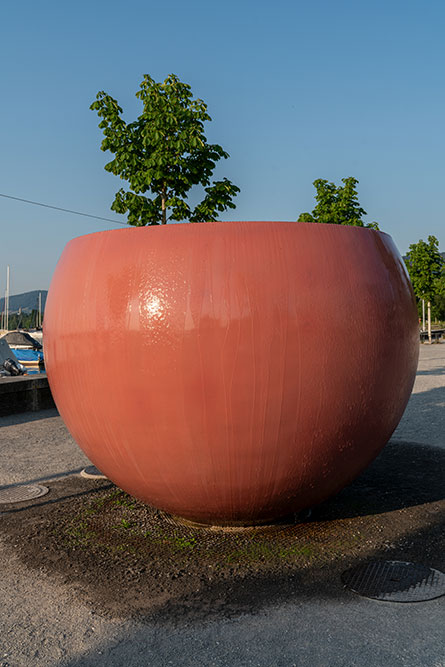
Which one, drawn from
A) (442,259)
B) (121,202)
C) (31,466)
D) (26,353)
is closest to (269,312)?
(31,466)

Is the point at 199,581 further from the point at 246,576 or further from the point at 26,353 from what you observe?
the point at 26,353

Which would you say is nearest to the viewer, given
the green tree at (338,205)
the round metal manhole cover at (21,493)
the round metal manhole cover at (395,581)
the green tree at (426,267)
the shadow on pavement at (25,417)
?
the round metal manhole cover at (395,581)

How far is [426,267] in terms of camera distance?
4009 cm

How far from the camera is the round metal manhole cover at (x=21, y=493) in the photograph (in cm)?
596

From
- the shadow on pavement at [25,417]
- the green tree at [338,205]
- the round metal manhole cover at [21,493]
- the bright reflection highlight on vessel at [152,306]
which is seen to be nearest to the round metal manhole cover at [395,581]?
the bright reflection highlight on vessel at [152,306]

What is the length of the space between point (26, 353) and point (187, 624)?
148ft

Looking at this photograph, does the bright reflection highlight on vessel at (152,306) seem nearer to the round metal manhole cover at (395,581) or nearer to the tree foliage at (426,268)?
the round metal manhole cover at (395,581)

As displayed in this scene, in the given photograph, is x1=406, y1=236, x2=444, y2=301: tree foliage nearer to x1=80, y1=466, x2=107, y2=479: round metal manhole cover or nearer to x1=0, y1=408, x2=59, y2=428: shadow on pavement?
x1=0, y1=408, x2=59, y2=428: shadow on pavement

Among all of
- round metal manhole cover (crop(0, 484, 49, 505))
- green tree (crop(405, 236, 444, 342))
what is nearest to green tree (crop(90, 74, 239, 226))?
round metal manhole cover (crop(0, 484, 49, 505))

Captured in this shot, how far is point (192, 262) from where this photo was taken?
4.09 meters

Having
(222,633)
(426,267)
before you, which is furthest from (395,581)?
(426,267)

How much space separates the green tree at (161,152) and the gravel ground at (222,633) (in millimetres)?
9093

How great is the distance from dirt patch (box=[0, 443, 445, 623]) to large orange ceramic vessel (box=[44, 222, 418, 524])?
35 centimetres

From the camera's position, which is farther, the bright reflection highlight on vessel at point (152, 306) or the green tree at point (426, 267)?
the green tree at point (426, 267)
